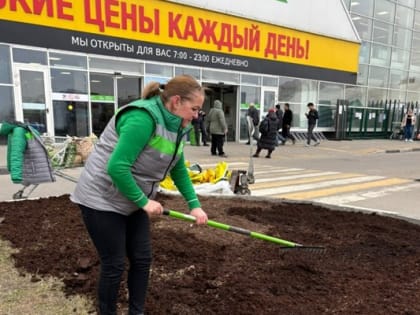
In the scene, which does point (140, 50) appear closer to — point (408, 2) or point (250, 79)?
point (250, 79)

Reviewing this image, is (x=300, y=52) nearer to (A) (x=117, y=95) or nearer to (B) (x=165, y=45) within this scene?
(B) (x=165, y=45)

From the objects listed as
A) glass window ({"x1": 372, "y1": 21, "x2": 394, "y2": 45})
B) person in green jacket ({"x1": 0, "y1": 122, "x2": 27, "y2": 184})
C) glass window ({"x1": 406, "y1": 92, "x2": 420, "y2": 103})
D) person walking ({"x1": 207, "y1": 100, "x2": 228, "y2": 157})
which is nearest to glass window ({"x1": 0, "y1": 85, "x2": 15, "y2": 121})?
person walking ({"x1": 207, "y1": 100, "x2": 228, "y2": 157})

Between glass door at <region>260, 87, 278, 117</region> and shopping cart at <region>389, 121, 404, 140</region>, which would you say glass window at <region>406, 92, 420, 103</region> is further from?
glass door at <region>260, 87, 278, 117</region>

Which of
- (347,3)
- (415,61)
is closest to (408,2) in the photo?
(415,61)

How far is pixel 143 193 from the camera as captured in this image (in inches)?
76.7

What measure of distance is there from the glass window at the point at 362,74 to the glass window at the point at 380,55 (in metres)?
0.75

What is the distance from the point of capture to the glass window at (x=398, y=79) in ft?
80.6

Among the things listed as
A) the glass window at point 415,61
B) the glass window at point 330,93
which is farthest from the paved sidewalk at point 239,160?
the glass window at point 415,61

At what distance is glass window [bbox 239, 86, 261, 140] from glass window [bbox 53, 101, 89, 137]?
23.9ft

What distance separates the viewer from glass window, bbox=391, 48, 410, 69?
24.5m

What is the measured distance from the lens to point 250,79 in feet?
57.9

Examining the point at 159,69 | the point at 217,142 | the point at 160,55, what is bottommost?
the point at 217,142

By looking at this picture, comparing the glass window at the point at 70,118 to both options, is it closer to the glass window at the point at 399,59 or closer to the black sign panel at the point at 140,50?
the black sign panel at the point at 140,50

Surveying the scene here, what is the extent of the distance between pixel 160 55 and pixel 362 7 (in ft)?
46.4
